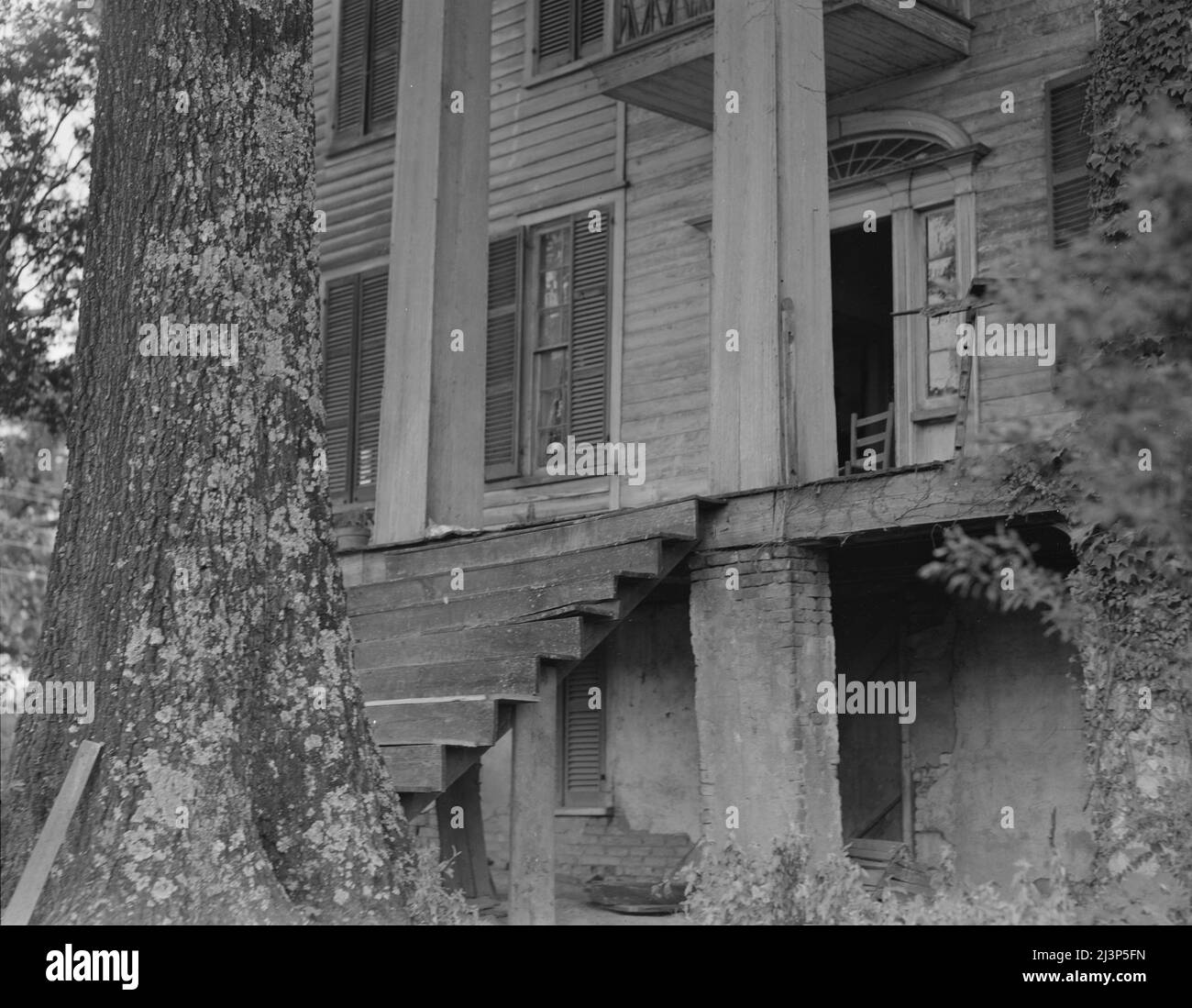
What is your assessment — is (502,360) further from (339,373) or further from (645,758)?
(645,758)

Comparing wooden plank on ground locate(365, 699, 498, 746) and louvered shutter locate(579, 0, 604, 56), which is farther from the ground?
louvered shutter locate(579, 0, 604, 56)

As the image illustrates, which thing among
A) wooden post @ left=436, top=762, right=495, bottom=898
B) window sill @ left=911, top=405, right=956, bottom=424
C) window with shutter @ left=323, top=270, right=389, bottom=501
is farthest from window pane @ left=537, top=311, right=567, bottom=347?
wooden post @ left=436, top=762, right=495, bottom=898

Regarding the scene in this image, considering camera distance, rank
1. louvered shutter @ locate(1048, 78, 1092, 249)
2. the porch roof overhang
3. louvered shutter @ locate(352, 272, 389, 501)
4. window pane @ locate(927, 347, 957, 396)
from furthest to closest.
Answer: louvered shutter @ locate(352, 272, 389, 501) < window pane @ locate(927, 347, 957, 396) < the porch roof overhang < louvered shutter @ locate(1048, 78, 1092, 249)

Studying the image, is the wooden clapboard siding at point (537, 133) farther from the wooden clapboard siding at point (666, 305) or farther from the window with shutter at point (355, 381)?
the window with shutter at point (355, 381)

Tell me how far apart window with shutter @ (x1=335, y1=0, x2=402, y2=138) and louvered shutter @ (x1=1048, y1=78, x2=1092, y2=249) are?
6.59 meters

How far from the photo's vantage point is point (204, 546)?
577 centimetres

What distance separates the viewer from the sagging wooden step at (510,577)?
27.5ft

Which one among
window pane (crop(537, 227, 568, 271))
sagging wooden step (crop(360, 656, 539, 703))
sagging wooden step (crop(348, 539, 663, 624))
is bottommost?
sagging wooden step (crop(360, 656, 539, 703))

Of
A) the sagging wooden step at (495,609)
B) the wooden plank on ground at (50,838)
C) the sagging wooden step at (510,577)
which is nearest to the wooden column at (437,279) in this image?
the sagging wooden step at (510,577)

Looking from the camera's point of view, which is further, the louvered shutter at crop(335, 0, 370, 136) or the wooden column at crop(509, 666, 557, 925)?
the louvered shutter at crop(335, 0, 370, 136)

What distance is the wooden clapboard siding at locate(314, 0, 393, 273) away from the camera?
1420 cm

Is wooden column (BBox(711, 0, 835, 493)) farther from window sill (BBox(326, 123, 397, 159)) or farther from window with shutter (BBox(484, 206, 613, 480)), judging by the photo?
window sill (BBox(326, 123, 397, 159))
